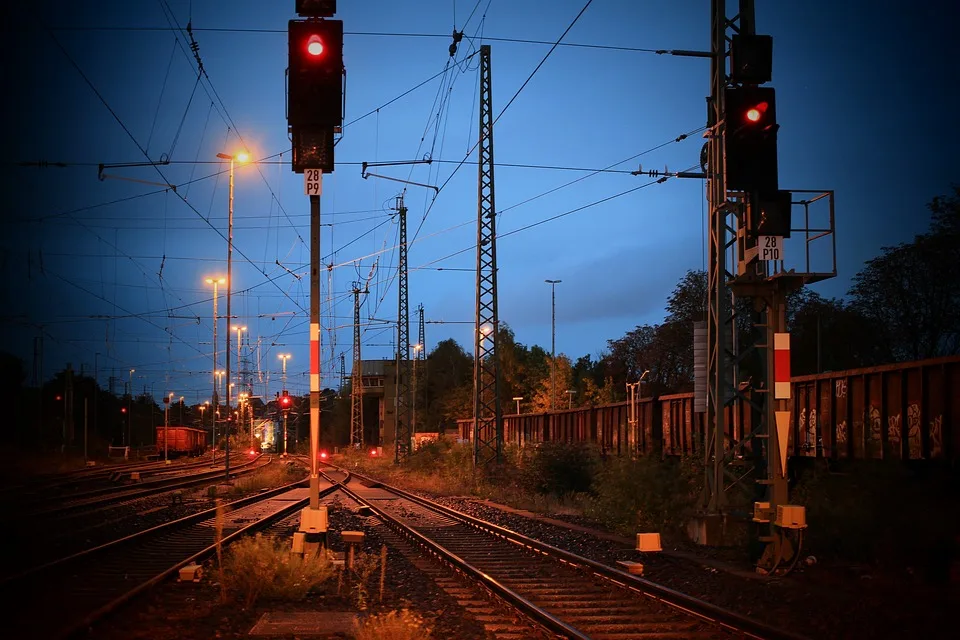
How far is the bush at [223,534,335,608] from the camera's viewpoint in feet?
35.8

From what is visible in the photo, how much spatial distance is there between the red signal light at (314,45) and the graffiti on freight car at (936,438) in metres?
11.9

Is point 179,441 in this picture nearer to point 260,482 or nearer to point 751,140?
point 260,482

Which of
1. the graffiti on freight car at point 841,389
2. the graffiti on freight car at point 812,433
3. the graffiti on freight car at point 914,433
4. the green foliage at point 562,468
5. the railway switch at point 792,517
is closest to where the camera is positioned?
the railway switch at point 792,517

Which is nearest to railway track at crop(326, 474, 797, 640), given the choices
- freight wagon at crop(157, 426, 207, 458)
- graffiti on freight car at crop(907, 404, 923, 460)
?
graffiti on freight car at crop(907, 404, 923, 460)

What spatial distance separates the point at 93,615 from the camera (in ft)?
29.8

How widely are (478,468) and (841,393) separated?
649 inches

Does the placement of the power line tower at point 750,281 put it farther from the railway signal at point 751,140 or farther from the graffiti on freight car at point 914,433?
the graffiti on freight car at point 914,433

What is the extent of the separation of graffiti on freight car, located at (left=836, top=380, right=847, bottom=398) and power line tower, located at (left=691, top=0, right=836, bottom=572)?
10.6 ft


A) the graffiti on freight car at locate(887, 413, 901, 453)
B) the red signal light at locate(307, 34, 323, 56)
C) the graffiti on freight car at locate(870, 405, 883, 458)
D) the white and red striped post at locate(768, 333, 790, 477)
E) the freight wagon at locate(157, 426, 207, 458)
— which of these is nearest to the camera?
the red signal light at locate(307, 34, 323, 56)

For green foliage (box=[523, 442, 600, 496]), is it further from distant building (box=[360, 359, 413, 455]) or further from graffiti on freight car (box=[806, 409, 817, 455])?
distant building (box=[360, 359, 413, 455])

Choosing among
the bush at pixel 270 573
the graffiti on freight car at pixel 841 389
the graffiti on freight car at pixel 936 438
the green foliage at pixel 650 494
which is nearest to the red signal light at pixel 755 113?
the graffiti on freight car at pixel 936 438

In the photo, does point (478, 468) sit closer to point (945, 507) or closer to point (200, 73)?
point (200, 73)

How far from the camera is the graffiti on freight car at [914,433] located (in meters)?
15.2

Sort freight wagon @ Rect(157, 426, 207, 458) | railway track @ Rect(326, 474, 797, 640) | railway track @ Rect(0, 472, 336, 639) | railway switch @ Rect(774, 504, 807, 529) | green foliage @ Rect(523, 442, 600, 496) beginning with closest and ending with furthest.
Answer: railway track @ Rect(326, 474, 797, 640)
railway track @ Rect(0, 472, 336, 639)
railway switch @ Rect(774, 504, 807, 529)
green foliage @ Rect(523, 442, 600, 496)
freight wagon @ Rect(157, 426, 207, 458)
